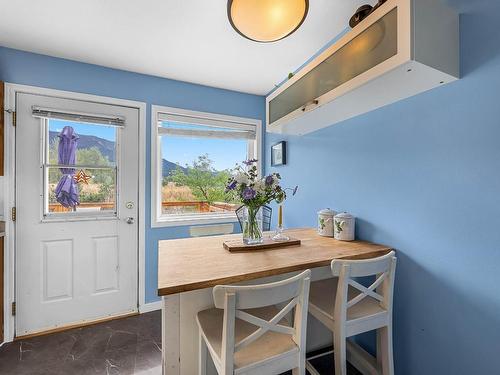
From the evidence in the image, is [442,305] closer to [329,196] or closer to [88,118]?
[329,196]

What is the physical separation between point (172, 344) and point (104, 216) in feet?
5.16

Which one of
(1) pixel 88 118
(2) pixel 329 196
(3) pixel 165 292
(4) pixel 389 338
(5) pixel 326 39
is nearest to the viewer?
(3) pixel 165 292

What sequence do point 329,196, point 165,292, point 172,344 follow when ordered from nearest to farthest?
point 165,292
point 172,344
point 329,196

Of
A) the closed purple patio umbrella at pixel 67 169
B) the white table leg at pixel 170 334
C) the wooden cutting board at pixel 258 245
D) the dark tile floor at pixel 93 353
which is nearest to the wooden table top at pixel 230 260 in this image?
the wooden cutting board at pixel 258 245

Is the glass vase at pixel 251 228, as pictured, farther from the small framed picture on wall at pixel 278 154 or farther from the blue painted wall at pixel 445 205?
the small framed picture on wall at pixel 278 154

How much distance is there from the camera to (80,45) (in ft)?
5.96

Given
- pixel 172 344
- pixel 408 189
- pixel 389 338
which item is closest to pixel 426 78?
pixel 408 189

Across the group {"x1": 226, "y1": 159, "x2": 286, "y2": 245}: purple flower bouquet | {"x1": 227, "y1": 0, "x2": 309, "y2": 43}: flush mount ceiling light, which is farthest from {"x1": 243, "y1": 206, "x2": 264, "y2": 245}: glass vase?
{"x1": 227, "y1": 0, "x2": 309, "y2": 43}: flush mount ceiling light

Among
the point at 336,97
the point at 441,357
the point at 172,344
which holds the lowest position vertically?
the point at 441,357

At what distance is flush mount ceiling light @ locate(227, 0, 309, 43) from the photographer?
101 cm

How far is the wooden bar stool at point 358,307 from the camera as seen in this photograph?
1.07m

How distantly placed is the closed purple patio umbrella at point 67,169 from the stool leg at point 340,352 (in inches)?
89.9

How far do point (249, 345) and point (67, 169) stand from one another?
6.92 feet

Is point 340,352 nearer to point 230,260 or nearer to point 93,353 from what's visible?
point 230,260
